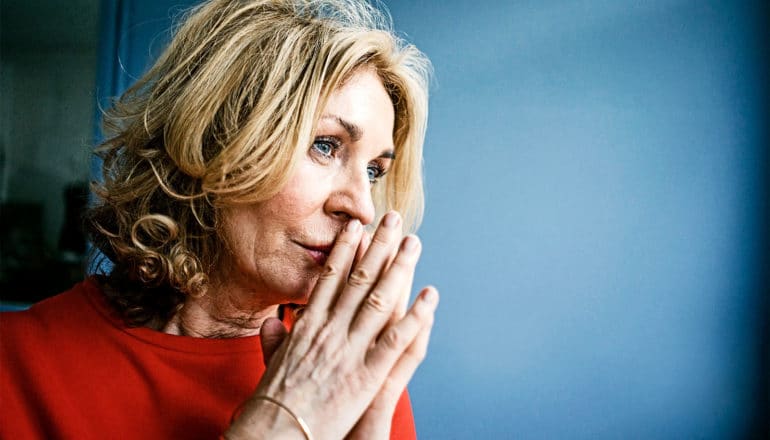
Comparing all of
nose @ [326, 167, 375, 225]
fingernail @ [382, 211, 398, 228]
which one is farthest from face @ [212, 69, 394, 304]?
fingernail @ [382, 211, 398, 228]

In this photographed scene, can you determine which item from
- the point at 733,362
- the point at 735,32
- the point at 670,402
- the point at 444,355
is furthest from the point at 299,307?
the point at 735,32

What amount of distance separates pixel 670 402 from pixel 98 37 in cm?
212

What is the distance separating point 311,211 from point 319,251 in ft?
0.24

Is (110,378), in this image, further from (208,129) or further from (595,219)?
(595,219)

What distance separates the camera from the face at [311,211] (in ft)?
3.00

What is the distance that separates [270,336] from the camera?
89 cm

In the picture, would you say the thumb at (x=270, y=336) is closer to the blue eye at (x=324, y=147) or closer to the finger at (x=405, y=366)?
the finger at (x=405, y=366)

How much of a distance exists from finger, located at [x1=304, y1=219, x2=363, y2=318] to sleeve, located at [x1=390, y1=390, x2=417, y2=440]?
36 cm

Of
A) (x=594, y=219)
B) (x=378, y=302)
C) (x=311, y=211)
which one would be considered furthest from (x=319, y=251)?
(x=594, y=219)

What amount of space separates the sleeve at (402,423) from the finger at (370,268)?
1.17 ft

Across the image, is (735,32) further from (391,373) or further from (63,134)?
(63,134)

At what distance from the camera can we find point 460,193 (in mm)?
1587

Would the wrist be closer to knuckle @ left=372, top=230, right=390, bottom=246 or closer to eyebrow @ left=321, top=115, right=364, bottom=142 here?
knuckle @ left=372, top=230, right=390, bottom=246

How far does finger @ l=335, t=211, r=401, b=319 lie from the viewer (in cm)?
81
